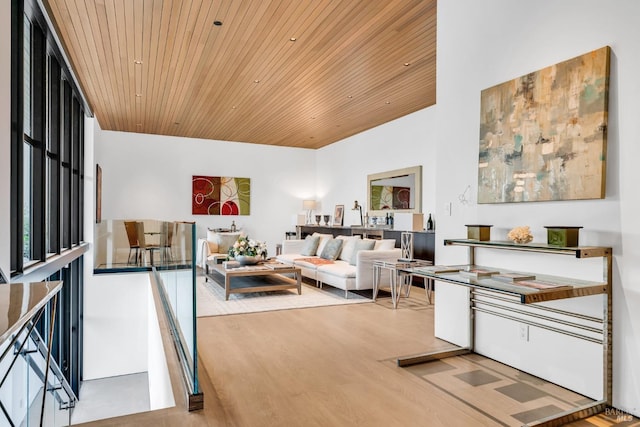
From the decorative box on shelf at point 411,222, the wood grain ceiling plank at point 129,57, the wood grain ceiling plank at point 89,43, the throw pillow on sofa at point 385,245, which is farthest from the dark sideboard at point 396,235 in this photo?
the wood grain ceiling plank at point 89,43

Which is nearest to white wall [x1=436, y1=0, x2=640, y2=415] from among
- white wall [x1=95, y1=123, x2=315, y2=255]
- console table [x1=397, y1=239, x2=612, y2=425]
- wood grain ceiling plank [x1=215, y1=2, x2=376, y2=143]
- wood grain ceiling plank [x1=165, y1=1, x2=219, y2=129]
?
console table [x1=397, y1=239, x2=612, y2=425]

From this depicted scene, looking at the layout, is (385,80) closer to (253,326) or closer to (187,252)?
(253,326)

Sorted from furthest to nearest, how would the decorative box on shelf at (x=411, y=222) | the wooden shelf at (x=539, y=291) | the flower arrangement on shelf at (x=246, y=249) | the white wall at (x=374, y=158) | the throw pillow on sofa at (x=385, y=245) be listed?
the white wall at (x=374, y=158) < the decorative box on shelf at (x=411, y=222) < the flower arrangement on shelf at (x=246, y=249) < the throw pillow on sofa at (x=385, y=245) < the wooden shelf at (x=539, y=291)

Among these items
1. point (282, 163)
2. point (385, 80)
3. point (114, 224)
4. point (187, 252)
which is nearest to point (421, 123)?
point (385, 80)

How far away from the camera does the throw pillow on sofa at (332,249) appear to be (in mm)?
7020

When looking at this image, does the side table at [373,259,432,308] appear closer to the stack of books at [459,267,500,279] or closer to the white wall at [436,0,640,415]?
the white wall at [436,0,640,415]

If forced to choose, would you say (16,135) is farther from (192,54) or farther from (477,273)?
(477,273)

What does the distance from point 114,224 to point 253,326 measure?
18.7ft

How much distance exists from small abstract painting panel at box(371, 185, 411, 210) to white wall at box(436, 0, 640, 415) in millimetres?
3708

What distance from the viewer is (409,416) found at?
7.69 ft

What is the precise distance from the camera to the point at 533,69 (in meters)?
2.90

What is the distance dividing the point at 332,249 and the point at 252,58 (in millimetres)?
3440

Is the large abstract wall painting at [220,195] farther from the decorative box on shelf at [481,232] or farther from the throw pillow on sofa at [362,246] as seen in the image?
the decorative box on shelf at [481,232]

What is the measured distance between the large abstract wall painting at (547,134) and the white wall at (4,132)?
10.4 feet
